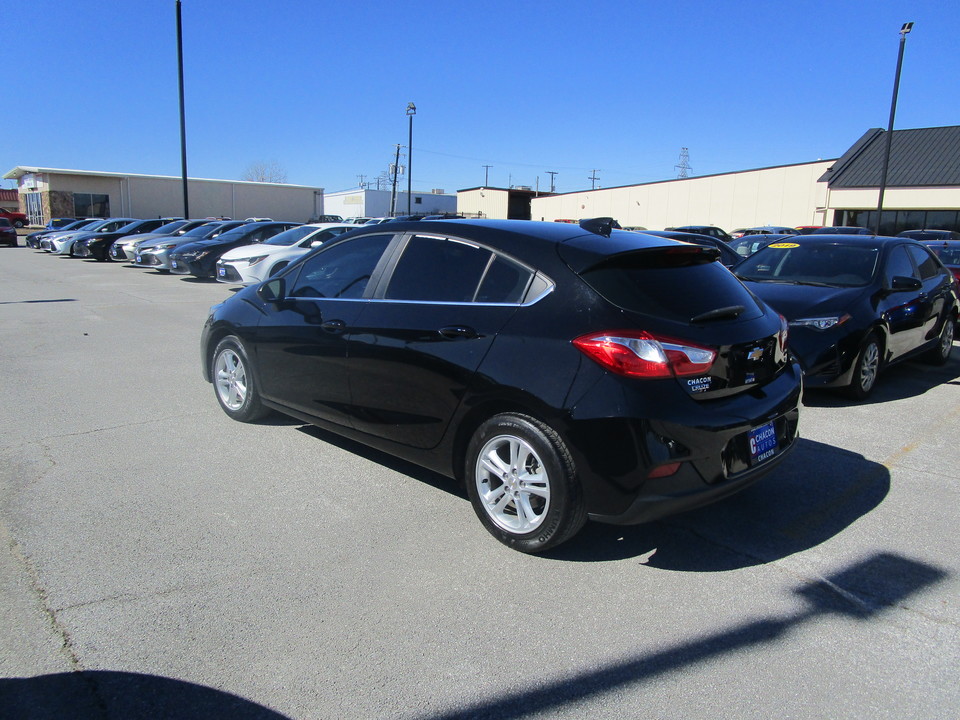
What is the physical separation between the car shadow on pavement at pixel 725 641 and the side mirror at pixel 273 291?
3408mm

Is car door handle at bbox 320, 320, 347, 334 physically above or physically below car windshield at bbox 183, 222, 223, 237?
below

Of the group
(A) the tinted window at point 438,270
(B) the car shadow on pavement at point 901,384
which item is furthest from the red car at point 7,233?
(B) the car shadow on pavement at point 901,384

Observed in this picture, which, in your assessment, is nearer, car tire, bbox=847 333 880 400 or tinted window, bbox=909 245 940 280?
car tire, bbox=847 333 880 400

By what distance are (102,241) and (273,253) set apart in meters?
13.5

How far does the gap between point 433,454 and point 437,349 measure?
60cm

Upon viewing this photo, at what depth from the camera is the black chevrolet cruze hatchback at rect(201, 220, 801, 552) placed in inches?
126

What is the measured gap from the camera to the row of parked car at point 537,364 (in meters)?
3.21

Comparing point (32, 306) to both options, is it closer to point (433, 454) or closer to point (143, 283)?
point (143, 283)

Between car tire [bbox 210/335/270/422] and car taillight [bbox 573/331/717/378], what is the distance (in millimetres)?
3051

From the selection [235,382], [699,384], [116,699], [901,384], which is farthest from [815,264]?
[116,699]

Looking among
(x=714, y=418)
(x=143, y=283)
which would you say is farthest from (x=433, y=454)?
(x=143, y=283)

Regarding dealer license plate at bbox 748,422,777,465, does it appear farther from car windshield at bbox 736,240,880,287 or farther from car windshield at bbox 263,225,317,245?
car windshield at bbox 263,225,317,245

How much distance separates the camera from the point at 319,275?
4887mm

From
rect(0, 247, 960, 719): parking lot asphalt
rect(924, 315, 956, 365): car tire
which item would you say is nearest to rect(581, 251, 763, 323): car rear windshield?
rect(0, 247, 960, 719): parking lot asphalt
